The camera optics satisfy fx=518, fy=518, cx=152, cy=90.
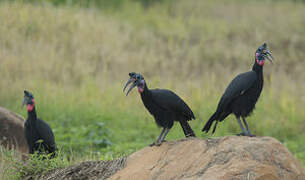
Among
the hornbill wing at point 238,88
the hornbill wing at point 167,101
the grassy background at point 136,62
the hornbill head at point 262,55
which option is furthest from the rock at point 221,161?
the grassy background at point 136,62

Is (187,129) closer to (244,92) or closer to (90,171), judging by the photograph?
(244,92)

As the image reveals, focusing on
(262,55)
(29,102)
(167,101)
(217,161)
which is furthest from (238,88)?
(29,102)

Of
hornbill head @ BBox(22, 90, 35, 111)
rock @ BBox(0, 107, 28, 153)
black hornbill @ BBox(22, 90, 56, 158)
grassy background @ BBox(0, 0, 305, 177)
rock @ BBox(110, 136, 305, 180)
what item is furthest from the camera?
grassy background @ BBox(0, 0, 305, 177)

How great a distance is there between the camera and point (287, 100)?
11430 mm

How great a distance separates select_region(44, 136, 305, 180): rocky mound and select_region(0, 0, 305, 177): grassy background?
179cm

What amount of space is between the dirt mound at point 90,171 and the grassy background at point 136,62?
86 centimetres

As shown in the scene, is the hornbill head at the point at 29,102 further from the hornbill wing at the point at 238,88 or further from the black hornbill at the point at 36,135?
the hornbill wing at the point at 238,88

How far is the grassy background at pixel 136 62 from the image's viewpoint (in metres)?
10.4

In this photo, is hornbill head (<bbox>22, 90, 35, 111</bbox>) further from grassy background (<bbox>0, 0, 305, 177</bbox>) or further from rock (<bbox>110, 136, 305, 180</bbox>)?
rock (<bbox>110, 136, 305, 180</bbox>)

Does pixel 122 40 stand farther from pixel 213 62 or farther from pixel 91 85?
pixel 91 85

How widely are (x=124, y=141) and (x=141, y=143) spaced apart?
50 centimetres

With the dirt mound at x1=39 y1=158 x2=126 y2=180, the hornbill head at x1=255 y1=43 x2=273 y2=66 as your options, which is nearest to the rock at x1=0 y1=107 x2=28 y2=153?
the dirt mound at x1=39 y1=158 x2=126 y2=180

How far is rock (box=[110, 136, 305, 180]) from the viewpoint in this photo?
4293mm

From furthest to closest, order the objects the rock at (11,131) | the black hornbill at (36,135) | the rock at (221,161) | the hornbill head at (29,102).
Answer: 1. the rock at (11,131)
2. the hornbill head at (29,102)
3. the black hornbill at (36,135)
4. the rock at (221,161)
